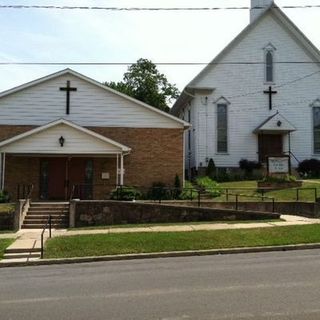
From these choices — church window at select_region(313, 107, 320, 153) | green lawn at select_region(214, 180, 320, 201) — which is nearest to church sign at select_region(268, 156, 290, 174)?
green lawn at select_region(214, 180, 320, 201)

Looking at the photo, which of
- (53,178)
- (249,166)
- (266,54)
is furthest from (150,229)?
(266,54)

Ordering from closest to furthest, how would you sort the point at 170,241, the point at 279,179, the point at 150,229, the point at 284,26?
1. the point at 170,241
2. the point at 150,229
3. the point at 279,179
4. the point at 284,26

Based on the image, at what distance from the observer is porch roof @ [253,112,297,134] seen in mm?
34562

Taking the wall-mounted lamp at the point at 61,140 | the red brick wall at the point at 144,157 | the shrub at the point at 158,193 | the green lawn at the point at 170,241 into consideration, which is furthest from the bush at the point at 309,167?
the green lawn at the point at 170,241

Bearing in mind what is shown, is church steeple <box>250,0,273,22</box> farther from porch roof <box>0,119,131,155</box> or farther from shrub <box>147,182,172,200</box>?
porch roof <box>0,119,131,155</box>

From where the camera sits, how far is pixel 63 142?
2592cm

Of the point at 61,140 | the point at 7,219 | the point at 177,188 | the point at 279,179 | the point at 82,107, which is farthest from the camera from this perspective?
the point at 82,107

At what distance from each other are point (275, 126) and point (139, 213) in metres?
16.2

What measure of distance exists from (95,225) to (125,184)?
6397mm

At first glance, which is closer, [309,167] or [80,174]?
[80,174]

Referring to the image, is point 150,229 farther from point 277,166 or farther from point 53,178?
point 277,166

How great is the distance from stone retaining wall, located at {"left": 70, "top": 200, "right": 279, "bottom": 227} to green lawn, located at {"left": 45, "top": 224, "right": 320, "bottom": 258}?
12.7 feet

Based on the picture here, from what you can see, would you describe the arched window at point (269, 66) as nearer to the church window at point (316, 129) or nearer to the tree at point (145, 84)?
the church window at point (316, 129)

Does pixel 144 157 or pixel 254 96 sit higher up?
pixel 254 96
